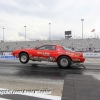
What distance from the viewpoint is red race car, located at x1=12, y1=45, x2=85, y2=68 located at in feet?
35.2

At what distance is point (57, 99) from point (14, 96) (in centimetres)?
125

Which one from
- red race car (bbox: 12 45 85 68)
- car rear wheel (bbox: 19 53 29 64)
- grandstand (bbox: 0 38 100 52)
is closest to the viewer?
red race car (bbox: 12 45 85 68)

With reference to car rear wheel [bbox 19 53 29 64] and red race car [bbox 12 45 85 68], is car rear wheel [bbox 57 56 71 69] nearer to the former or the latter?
red race car [bbox 12 45 85 68]

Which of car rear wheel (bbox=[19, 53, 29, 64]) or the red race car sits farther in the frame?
car rear wheel (bbox=[19, 53, 29, 64])

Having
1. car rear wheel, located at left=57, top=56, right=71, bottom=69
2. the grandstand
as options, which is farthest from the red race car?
the grandstand

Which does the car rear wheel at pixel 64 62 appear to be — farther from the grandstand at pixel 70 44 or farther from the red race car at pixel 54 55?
the grandstand at pixel 70 44

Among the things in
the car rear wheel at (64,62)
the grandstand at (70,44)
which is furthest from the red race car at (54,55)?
the grandstand at (70,44)

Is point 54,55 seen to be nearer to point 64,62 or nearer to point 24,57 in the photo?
point 64,62

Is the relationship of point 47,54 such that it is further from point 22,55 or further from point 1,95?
point 1,95

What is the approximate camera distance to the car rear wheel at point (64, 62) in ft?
35.2

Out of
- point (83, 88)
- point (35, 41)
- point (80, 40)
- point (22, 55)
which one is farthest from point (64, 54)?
point (35, 41)

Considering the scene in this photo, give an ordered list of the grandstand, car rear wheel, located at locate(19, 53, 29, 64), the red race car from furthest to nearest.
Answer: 1. the grandstand
2. car rear wheel, located at locate(19, 53, 29, 64)
3. the red race car

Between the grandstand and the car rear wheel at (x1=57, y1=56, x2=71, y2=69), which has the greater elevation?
the grandstand

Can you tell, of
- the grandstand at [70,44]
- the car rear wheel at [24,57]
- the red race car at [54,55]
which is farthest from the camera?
the grandstand at [70,44]
